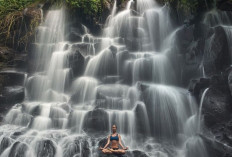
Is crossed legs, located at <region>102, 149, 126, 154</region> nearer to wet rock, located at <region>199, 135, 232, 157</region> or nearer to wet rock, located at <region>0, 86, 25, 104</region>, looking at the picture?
wet rock, located at <region>199, 135, 232, 157</region>

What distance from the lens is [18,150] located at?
31.2 feet

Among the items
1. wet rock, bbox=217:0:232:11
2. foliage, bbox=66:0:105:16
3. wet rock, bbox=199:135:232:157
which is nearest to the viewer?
wet rock, bbox=199:135:232:157

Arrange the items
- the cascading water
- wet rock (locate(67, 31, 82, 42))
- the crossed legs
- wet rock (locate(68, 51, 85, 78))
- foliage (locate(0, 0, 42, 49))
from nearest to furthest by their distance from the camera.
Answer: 1. the crossed legs
2. the cascading water
3. wet rock (locate(68, 51, 85, 78))
4. foliage (locate(0, 0, 42, 49))
5. wet rock (locate(67, 31, 82, 42))

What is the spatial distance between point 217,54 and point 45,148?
9116mm

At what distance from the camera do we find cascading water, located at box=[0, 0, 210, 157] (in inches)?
395

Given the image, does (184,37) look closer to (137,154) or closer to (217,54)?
(217,54)

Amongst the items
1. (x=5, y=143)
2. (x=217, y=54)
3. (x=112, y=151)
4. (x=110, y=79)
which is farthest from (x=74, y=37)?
(x=112, y=151)

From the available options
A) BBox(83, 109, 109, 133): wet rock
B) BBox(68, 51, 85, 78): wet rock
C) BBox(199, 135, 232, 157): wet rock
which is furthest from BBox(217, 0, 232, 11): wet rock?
BBox(68, 51, 85, 78): wet rock

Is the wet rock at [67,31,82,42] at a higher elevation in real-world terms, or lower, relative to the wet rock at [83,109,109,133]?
higher

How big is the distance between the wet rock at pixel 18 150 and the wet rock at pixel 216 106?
7.42m

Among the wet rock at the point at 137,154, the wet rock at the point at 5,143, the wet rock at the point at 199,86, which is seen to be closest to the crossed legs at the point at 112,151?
the wet rock at the point at 137,154

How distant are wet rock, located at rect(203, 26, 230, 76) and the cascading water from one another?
1937mm

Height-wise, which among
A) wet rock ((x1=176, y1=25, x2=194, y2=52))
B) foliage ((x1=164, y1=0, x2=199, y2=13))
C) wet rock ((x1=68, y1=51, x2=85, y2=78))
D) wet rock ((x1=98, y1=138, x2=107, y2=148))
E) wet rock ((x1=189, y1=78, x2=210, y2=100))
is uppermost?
foliage ((x1=164, y1=0, x2=199, y2=13))

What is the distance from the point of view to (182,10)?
16.3m
